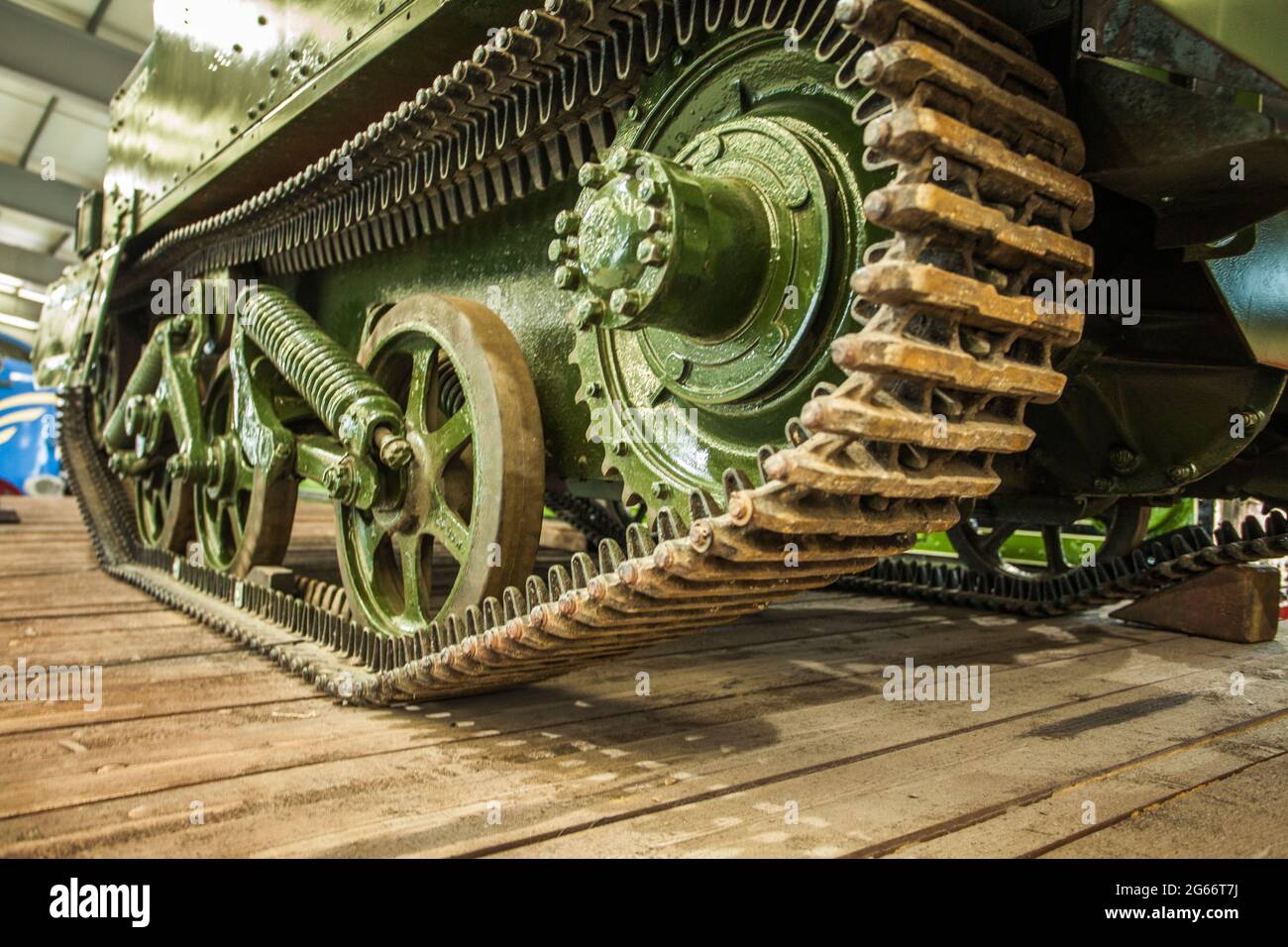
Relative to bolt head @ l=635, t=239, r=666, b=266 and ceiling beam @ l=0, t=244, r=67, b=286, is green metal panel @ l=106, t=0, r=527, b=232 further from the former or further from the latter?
ceiling beam @ l=0, t=244, r=67, b=286

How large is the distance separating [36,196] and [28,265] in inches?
162

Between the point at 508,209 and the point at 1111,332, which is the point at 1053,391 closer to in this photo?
the point at 1111,332

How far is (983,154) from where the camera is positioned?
1534mm

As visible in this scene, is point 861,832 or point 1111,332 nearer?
point 861,832

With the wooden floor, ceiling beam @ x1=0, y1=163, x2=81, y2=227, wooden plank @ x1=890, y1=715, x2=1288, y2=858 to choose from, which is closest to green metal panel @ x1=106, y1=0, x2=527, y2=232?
the wooden floor

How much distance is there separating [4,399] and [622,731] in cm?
1312

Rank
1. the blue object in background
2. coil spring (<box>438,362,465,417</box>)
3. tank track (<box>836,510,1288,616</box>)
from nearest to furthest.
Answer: coil spring (<box>438,362,465,417</box>) < tank track (<box>836,510,1288,616</box>) < the blue object in background

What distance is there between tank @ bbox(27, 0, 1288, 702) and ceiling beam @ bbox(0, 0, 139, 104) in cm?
920

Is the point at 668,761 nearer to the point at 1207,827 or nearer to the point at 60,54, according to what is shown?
the point at 1207,827

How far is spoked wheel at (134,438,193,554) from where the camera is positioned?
4.56 metres

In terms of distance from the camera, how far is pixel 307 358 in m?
3.22

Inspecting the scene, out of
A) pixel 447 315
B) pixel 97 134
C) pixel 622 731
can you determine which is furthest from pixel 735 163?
pixel 97 134

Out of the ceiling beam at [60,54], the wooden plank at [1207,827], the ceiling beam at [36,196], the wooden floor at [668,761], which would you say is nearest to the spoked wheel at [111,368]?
the wooden floor at [668,761]

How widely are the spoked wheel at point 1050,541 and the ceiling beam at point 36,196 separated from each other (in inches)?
583
